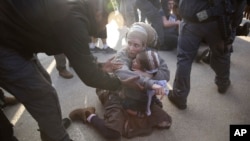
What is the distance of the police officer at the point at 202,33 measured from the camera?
2234 millimetres

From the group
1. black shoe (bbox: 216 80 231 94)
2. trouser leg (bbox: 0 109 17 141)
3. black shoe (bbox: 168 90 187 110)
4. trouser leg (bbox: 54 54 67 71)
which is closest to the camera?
trouser leg (bbox: 0 109 17 141)

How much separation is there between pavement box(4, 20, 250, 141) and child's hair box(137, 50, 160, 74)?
0.63 metres

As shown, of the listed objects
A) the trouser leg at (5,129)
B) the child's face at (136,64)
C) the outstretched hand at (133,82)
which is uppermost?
the child's face at (136,64)

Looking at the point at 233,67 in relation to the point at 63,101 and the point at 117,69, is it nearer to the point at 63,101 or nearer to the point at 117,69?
the point at 117,69

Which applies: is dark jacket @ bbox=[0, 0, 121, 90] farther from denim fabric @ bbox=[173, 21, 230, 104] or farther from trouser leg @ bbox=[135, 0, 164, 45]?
trouser leg @ bbox=[135, 0, 164, 45]

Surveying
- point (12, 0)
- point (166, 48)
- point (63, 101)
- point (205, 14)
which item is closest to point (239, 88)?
point (205, 14)

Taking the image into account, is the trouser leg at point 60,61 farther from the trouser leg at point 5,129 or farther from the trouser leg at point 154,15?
the trouser leg at point 154,15

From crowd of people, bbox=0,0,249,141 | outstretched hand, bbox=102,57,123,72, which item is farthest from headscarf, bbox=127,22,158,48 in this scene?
outstretched hand, bbox=102,57,123,72

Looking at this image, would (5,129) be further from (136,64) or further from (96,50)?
(96,50)

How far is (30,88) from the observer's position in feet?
5.50

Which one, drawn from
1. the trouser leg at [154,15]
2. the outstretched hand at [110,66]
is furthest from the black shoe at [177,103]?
the trouser leg at [154,15]

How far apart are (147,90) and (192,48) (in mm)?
671

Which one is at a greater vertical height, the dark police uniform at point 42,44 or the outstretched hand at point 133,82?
the dark police uniform at point 42,44

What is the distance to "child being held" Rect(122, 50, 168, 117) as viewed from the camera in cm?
212
